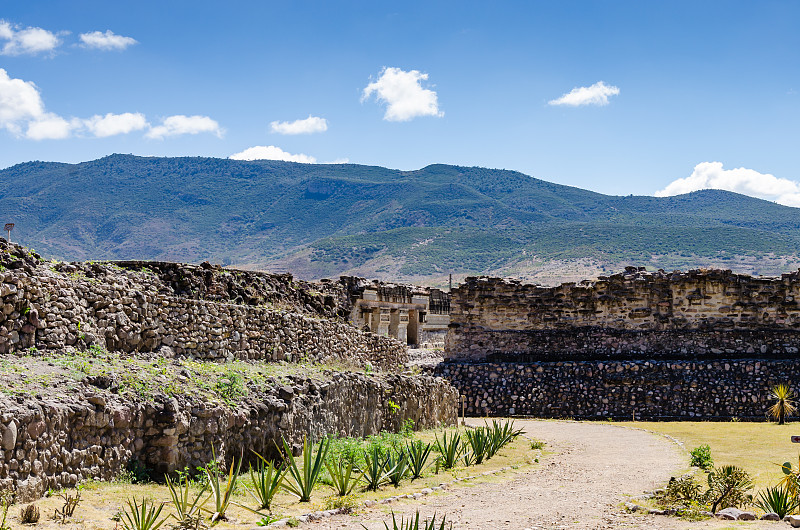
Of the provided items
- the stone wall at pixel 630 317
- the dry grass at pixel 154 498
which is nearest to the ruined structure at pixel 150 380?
the dry grass at pixel 154 498

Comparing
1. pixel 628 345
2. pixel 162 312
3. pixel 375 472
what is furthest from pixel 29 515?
pixel 628 345

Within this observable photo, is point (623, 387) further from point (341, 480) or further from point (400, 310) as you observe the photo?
point (341, 480)

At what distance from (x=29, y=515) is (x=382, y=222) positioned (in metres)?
149

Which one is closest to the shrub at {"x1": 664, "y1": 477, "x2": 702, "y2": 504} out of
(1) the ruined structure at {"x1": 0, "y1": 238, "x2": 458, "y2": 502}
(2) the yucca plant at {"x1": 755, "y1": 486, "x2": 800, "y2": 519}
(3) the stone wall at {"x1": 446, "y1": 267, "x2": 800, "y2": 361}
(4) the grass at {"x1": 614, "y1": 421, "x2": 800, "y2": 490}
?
(2) the yucca plant at {"x1": 755, "y1": 486, "x2": 800, "y2": 519}

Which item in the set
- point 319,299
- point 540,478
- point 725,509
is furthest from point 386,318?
point 725,509

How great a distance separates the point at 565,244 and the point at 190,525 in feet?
333

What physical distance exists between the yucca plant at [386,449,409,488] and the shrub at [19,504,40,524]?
15.0 ft

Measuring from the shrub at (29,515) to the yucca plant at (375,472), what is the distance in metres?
4.10

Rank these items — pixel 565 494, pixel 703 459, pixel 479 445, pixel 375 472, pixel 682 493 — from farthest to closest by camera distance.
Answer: pixel 479 445, pixel 703 459, pixel 565 494, pixel 375 472, pixel 682 493

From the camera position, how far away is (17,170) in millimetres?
188375

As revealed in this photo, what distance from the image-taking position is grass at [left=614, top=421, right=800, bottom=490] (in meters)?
12.9

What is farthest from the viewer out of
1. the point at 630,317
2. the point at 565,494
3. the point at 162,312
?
the point at 630,317

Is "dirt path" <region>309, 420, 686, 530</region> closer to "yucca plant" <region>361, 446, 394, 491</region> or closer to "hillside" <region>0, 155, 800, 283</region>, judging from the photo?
"yucca plant" <region>361, 446, 394, 491</region>

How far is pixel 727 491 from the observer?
934 centimetres
